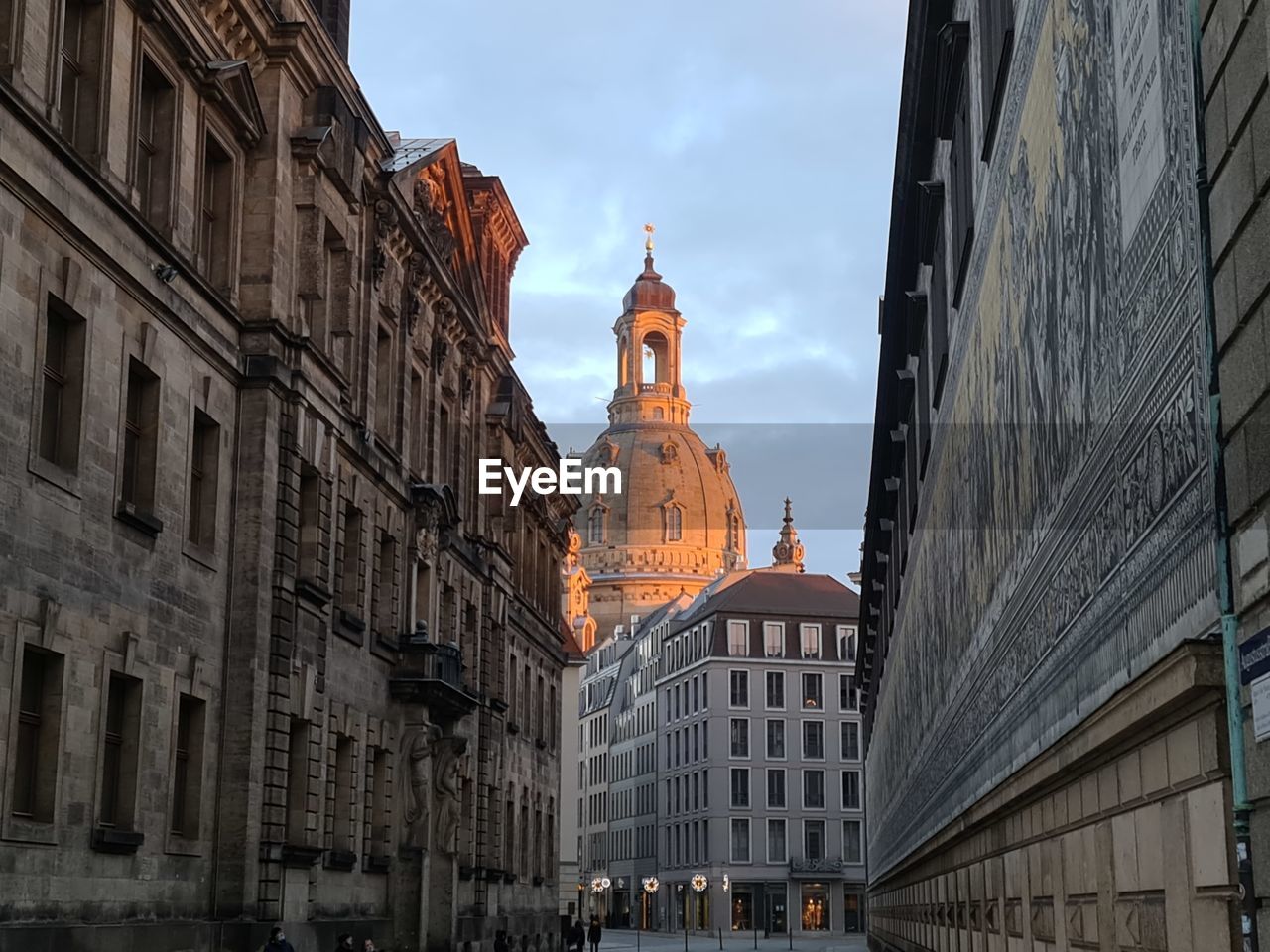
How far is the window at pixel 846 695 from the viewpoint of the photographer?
5044 inches

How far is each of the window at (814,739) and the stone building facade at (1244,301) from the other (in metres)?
120

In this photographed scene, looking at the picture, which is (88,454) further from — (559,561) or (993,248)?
(559,561)

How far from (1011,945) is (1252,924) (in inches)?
420

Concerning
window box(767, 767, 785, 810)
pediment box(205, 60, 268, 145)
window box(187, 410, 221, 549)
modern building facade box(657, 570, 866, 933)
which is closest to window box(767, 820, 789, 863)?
modern building facade box(657, 570, 866, 933)

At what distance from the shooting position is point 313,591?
34906 mm

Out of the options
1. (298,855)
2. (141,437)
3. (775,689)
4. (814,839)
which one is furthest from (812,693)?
(141,437)

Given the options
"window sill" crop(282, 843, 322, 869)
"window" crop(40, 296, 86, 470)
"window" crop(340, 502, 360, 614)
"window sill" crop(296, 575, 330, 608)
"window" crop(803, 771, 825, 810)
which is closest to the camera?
"window" crop(40, 296, 86, 470)

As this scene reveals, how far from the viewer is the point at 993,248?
16.6 metres

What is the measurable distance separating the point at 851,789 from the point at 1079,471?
118092 mm

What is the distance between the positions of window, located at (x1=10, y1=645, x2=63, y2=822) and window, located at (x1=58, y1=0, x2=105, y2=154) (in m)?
7.23

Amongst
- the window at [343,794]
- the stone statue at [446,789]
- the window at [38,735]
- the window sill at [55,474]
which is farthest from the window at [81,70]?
the stone statue at [446,789]

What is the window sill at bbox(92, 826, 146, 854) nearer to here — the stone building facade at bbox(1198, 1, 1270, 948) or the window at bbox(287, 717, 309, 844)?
the window at bbox(287, 717, 309, 844)

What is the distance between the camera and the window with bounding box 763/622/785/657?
127250mm

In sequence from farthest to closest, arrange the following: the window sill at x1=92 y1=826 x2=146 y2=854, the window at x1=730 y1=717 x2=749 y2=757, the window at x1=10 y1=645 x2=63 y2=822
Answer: the window at x1=730 y1=717 x2=749 y2=757 → the window sill at x1=92 y1=826 x2=146 y2=854 → the window at x1=10 y1=645 x2=63 y2=822
